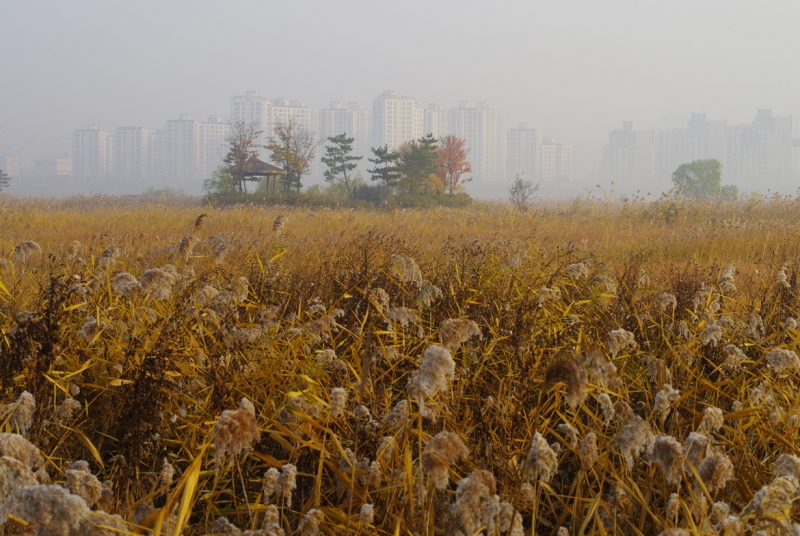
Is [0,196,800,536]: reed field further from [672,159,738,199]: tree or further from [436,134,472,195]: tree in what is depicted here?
[672,159,738,199]: tree

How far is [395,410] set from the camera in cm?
204

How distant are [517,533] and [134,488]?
134cm

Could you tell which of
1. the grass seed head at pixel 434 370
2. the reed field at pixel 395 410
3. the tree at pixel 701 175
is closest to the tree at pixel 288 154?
the reed field at pixel 395 410

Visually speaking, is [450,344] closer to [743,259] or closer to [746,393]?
[746,393]

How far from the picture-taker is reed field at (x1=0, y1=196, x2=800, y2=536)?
4.78 ft

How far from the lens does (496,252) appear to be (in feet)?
19.0

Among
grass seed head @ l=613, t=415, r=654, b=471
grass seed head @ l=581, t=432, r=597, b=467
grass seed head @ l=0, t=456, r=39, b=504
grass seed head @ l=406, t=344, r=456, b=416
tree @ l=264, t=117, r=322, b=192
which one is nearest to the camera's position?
grass seed head @ l=0, t=456, r=39, b=504

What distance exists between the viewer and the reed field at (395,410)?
146cm

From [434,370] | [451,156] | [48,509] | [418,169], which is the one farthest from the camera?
[451,156]

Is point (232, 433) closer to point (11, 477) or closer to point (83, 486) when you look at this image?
point (11, 477)

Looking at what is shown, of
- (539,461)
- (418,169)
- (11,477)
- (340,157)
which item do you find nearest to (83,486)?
(11,477)

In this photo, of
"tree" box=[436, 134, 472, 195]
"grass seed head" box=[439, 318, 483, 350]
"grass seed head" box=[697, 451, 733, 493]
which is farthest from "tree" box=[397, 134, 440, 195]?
"grass seed head" box=[697, 451, 733, 493]

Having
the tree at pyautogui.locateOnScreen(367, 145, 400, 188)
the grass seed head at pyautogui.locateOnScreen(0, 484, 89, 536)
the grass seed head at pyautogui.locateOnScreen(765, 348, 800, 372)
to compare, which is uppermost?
the tree at pyautogui.locateOnScreen(367, 145, 400, 188)

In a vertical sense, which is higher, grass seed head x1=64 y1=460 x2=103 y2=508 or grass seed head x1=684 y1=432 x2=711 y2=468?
grass seed head x1=684 y1=432 x2=711 y2=468
